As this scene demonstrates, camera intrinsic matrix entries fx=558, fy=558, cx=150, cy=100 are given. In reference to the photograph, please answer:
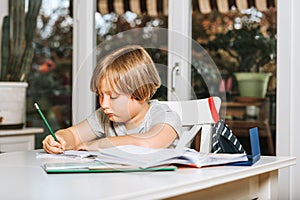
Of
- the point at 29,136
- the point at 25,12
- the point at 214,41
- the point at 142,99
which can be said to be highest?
the point at 25,12

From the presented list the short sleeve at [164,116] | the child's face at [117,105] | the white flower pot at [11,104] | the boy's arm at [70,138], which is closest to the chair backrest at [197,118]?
the short sleeve at [164,116]

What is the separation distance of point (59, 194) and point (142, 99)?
0.50 metres

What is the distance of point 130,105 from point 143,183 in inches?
14.4

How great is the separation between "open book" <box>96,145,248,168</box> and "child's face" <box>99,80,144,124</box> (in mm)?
85

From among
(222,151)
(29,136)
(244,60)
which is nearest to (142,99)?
(222,151)

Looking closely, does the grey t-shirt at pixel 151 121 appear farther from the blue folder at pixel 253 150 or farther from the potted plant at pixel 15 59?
the potted plant at pixel 15 59

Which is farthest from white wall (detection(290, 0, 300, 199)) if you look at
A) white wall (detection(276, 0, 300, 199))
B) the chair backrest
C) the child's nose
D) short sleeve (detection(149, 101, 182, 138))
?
the child's nose

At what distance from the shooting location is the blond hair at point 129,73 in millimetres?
1273

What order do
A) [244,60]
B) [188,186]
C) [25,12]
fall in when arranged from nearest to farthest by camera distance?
[188,186] → [244,60] → [25,12]

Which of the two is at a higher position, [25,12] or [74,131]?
[25,12]

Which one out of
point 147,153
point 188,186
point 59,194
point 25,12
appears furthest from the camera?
point 25,12

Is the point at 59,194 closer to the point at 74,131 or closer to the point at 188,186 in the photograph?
the point at 188,186

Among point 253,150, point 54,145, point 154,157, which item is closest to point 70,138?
point 54,145

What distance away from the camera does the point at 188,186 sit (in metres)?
→ 1.01
